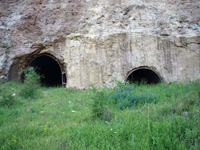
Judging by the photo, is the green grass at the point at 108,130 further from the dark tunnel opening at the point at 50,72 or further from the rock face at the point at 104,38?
the dark tunnel opening at the point at 50,72

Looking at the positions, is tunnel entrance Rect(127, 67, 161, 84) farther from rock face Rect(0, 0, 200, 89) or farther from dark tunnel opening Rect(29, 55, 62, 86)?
dark tunnel opening Rect(29, 55, 62, 86)

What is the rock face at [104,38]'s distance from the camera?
23.8 ft

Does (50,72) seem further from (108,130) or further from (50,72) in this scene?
(108,130)

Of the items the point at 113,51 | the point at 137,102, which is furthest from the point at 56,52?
the point at 137,102

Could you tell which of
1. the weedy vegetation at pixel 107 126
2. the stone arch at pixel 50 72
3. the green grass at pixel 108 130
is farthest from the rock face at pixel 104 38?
the green grass at pixel 108 130

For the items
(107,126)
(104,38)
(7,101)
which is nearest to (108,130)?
(107,126)

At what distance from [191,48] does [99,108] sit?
18.6 feet

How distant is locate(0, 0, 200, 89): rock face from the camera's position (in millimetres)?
7250

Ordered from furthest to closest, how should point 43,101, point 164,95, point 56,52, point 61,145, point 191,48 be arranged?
point 56,52 < point 191,48 < point 43,101 < point 164,95 < point 61,145

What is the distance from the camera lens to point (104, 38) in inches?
297

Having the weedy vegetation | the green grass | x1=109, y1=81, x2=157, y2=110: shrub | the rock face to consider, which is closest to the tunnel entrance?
the rock face

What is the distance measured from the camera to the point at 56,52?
799 cm

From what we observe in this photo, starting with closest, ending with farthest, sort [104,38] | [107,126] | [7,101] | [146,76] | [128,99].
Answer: [107,126] < [128,99] < [7,101] < [104,38] < [146,76]

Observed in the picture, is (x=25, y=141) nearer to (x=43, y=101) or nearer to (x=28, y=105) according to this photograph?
(x=28, y=105)
